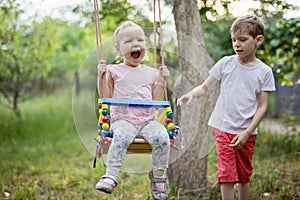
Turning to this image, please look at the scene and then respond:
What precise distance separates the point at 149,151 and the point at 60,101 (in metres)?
9.36

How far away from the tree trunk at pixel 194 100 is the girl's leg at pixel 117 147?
41.1 inches

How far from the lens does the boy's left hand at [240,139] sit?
9.33ft

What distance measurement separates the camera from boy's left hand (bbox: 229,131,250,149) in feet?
9.33

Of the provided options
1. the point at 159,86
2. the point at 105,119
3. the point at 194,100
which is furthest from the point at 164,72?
the point at 194,100

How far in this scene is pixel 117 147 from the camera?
8.85 feet

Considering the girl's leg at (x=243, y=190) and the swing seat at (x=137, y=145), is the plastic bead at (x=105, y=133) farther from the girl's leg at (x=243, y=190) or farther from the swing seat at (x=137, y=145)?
the girl's leg at (x=243, y=190)

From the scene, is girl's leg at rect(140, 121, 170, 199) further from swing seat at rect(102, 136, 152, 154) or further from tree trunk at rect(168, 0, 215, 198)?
tree trunk at rect(168, 0, 215, 198)

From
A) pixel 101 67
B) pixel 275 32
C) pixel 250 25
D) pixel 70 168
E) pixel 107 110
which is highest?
pixel 275 32

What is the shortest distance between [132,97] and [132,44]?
0.36 m

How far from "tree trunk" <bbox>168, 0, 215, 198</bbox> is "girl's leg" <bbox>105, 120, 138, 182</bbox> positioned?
1043 mm

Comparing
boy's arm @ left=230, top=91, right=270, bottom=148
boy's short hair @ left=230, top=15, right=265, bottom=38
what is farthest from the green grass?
boy's short hair @ left=230, top=15, right=265, bottom=38

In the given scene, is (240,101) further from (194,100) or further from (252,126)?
(194,100)

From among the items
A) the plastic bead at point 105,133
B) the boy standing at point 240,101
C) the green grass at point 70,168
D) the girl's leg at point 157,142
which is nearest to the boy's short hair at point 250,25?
the boy standing at point 240,101

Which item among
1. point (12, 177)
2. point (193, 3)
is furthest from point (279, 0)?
point (12, 177)
